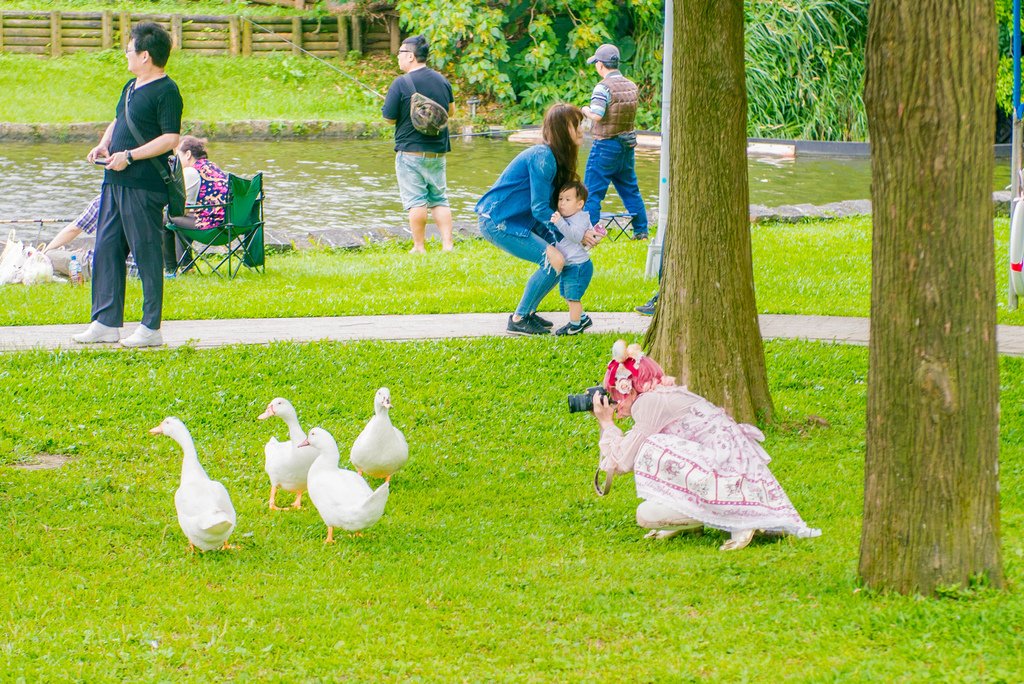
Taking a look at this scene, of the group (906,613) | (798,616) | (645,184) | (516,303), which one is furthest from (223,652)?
(645,184)

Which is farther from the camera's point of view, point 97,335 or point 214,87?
point 214,87

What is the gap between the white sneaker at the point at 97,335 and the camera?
8516 millimetres

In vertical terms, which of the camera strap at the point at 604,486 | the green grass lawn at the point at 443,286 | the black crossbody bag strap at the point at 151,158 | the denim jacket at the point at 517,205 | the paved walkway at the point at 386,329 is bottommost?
the camera strap at the point at 604,486

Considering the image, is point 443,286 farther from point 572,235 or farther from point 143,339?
point 143,339

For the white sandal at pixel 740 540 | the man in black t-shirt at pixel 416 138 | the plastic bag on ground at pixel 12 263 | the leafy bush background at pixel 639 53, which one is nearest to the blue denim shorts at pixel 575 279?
the white sandal at pixel 740 540

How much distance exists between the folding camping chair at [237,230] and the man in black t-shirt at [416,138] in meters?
1.62

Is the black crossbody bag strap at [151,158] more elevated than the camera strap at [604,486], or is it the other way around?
the black crossbody bag strap at [151,158]

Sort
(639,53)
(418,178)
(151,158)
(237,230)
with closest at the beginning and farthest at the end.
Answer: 1. (151,158)
2. (237,230)
3. (418,178)
4. (639,53)

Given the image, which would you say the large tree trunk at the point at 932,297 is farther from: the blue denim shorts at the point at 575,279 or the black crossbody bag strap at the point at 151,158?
the black crossbody bag strap at the point at 151,158

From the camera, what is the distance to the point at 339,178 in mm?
19297

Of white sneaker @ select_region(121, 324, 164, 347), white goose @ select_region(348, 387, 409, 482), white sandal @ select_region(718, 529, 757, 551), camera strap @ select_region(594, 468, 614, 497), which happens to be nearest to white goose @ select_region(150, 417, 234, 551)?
white goose @ select_region(348, 387, 409, 482)

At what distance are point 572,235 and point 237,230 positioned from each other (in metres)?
3.80

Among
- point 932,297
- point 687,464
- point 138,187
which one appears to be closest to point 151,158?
point 138,187

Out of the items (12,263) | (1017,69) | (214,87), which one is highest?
(214,87)
